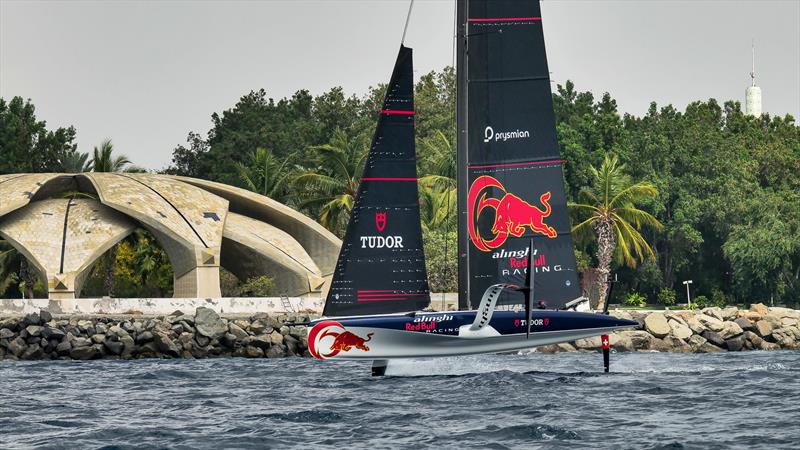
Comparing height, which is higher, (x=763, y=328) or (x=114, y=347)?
(x=763, y=328)

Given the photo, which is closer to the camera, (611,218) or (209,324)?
(209,324)

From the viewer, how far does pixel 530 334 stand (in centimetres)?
2433

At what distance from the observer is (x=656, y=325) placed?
42.9m

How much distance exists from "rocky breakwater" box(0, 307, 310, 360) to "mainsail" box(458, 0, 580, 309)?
15.1 m

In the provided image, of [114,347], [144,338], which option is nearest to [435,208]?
[144,338]

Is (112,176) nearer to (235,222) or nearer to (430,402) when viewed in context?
(235,222)

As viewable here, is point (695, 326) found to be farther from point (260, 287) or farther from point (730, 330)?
point (260, 287)

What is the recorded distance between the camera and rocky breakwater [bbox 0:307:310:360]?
39.0 m

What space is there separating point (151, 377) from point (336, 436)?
12.2m

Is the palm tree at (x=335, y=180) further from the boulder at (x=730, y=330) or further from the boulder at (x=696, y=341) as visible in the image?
the boulder at (x=696, y=341)

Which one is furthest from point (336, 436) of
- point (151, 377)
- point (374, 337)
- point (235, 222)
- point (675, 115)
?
point (675, 115)

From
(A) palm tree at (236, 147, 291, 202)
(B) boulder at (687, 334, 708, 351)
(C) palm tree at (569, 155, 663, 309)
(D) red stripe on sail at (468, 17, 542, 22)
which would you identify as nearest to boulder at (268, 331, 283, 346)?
(B) boulder at (687, 334, 708, 351)

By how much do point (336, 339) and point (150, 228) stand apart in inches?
1100

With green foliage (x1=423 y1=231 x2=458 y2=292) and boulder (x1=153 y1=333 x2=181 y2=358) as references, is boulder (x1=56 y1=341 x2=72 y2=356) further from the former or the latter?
green foliage (x1=423 y1=231 x2=458 y2=292)
